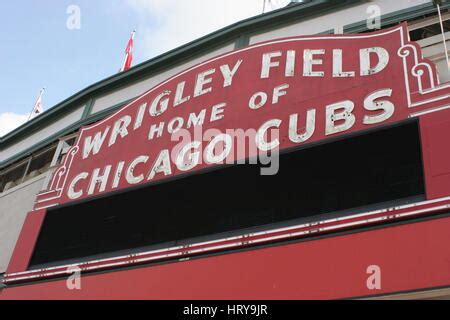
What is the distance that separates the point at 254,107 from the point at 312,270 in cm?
382

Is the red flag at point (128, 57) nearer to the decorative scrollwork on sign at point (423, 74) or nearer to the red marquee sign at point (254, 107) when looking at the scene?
the red marquee sign at point (254, 107)

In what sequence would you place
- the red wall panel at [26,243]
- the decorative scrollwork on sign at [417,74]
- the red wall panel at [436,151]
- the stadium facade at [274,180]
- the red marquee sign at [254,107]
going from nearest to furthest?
the red wall panel at [436,151] → the stadium facade at [274,180] → the decorative scrollwork on sign at [417,74] → the red marquee sign at [254,107] → the red wall panel at [26,243]

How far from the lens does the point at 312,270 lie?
22.6 ft

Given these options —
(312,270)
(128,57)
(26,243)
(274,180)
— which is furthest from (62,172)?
(128,57)

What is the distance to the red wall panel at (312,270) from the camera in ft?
20.2

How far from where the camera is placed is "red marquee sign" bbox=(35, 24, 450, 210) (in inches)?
325

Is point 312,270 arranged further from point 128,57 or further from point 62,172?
point 128,57

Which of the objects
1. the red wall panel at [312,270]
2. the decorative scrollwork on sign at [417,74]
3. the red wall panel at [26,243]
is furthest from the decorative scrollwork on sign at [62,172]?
the decorative scrollwork on sign at [417,74]

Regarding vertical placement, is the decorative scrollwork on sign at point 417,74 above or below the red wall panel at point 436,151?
above

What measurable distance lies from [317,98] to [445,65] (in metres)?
2.31

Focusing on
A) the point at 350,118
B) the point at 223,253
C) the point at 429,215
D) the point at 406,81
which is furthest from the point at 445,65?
the point at 223,253

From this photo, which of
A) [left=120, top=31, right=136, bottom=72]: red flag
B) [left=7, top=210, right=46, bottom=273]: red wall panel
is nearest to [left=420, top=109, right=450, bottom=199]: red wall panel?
[left=7, top=210, right=46, bottom=273]: red wall panel

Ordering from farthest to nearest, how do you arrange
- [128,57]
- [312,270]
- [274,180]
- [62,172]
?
[128,57] → [62,172] → [274,180] → [312,270]

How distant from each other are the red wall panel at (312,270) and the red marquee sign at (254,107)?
1.96 m
